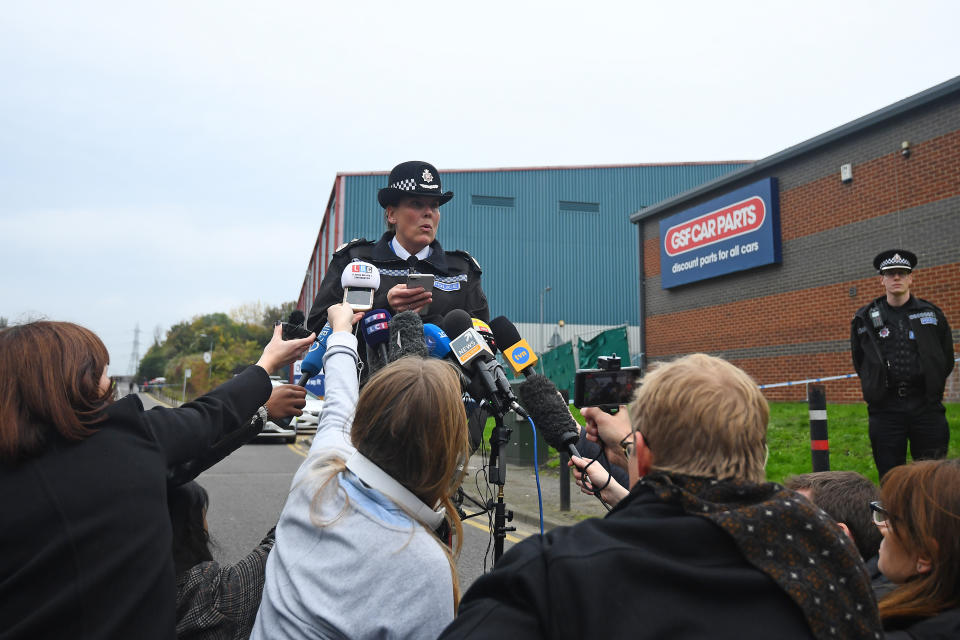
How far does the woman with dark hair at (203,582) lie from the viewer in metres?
Answer: 2.18

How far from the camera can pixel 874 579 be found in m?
2.44

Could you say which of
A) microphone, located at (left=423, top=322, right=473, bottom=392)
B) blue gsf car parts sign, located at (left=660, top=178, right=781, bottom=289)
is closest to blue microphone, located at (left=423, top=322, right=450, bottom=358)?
microphone, located at (left=423, top=322, right=473, bottom=392)

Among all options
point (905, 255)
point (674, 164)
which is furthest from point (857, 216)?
point (674, 164)

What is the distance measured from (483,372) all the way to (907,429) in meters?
4.53

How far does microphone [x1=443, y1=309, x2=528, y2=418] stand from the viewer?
2566 mm

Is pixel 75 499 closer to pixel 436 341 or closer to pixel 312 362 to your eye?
pixel 312 362

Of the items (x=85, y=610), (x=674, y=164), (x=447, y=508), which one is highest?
(x=674, y=164)

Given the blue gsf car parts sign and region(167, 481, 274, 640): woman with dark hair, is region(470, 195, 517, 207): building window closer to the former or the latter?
the blue gsf car parts sign

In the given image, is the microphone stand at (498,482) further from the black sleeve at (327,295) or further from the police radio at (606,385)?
the black sleeve at (327,295)

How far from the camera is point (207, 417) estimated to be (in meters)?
A: 2.18

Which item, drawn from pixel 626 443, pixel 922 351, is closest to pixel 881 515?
pixel 626 443

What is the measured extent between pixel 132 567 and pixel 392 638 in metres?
0.67

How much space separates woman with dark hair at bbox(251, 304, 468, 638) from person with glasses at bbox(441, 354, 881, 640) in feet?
1.22

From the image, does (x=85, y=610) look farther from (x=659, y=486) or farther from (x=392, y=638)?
(x=659, y=486)
